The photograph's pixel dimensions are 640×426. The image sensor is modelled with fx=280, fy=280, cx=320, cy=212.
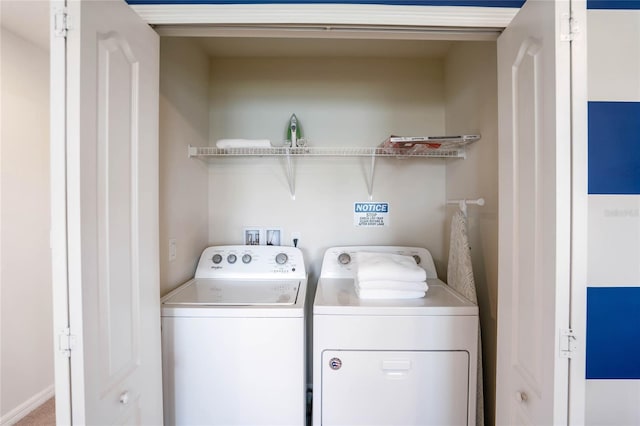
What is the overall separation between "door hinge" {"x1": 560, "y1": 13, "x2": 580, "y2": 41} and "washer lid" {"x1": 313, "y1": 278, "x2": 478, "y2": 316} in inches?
43.9

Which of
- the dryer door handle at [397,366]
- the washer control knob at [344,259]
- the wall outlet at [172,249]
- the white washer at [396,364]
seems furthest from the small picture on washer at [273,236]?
the dryer door handle at [397,366]

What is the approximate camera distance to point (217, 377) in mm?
1355

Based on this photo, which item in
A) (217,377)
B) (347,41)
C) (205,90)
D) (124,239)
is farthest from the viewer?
(205,90)

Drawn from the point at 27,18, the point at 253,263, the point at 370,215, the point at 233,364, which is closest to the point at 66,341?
the point at 233,364

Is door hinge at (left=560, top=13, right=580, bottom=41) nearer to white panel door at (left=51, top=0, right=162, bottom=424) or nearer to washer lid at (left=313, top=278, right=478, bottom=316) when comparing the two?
washer lid at (left=313, top=278, right=478, bottom=316)

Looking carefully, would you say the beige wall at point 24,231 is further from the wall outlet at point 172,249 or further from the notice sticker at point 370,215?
the notice sticker at point 370,215

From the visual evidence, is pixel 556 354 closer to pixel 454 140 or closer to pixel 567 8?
pixel 567 8

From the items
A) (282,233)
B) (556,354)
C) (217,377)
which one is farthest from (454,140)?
(217,377)

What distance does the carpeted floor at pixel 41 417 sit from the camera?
194cm

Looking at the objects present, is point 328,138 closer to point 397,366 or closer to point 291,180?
point 291,180

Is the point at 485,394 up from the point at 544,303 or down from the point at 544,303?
down

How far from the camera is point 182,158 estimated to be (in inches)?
69.0

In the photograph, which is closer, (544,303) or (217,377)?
(544,303)

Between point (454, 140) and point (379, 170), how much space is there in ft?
2.10
